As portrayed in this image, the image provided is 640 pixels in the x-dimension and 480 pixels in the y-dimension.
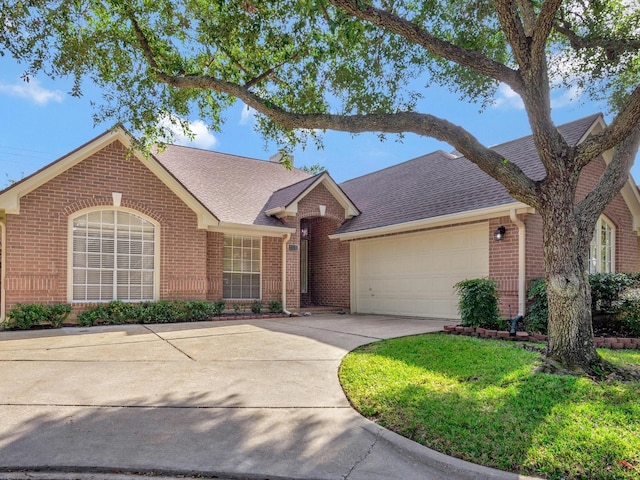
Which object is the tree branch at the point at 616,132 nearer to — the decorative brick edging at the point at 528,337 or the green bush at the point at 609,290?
the decorative brick edging at the point at 528,337

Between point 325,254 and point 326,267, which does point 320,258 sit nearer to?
point 325,254

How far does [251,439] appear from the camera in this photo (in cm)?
369

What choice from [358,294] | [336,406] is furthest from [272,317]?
[336,406]

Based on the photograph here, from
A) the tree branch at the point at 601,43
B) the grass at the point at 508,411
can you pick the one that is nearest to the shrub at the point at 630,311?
the grass at the point at 508,411

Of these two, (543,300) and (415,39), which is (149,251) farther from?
(543,300)

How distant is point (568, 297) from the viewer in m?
5.27

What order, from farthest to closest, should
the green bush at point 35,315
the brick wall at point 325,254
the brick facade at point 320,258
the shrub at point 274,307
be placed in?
1. the brick wall at point 325,254
2. the brick facade at point 320,258
3. the shrub at point 274,307
4. the green bush at point 35,315

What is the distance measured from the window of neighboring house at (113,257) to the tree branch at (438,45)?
8.37 meters

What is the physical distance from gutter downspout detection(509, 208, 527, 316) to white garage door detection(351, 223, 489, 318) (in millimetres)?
930

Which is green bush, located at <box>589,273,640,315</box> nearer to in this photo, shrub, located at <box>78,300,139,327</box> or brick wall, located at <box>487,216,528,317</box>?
brick wall, located at <box>487,216,528,317</box>

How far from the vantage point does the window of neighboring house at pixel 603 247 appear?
12.7 m

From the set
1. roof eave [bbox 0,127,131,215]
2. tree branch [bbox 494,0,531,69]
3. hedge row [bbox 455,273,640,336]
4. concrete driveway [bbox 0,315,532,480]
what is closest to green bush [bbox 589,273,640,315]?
hedge row [bbox 455,273,640,336]

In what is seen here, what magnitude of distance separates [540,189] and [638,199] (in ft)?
35.5

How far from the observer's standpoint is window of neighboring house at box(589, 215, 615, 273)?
12.7 meters
